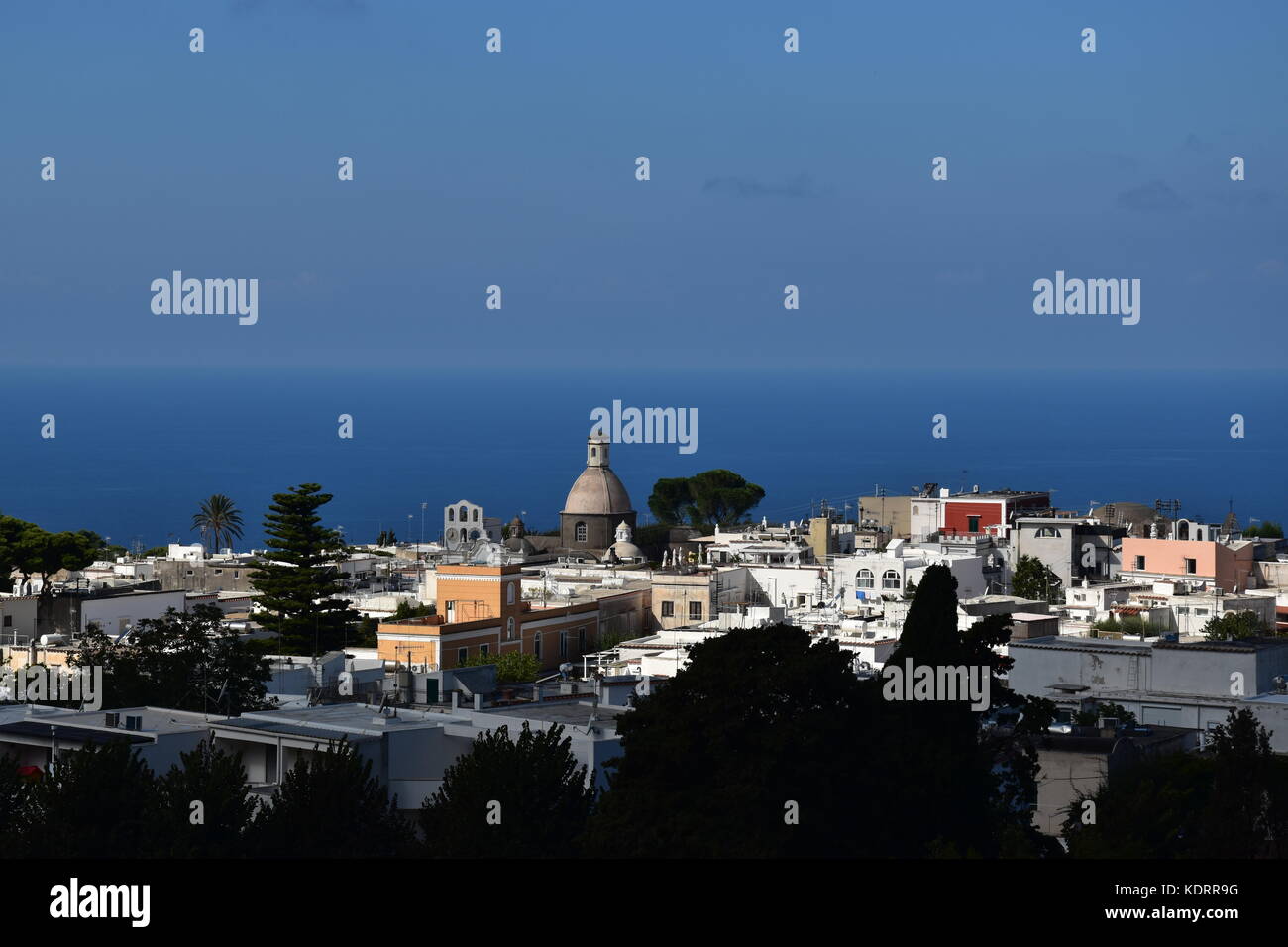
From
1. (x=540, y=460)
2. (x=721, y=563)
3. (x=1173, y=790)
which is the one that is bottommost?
(x=1173, y=790)

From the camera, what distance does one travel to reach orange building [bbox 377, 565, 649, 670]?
31.6m

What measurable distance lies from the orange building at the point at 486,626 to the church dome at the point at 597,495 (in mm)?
17943

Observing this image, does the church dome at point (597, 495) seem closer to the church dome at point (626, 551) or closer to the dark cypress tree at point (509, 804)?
the church dome at point (626, 551)

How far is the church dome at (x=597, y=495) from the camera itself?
56.3 metres

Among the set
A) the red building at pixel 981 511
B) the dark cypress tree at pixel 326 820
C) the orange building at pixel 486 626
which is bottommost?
the dark cypress tree at pixel 326 820

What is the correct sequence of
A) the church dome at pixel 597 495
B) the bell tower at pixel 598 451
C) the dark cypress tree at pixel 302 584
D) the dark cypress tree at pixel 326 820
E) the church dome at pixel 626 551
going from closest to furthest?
1. the dark cypress tree at pixel 326 820
2. the dark cypress tree at pixel 302 584
3. the church dome at pixel 626 551
4. the church dome at pixel 597 495
5. the bell tower at pixel 598 451

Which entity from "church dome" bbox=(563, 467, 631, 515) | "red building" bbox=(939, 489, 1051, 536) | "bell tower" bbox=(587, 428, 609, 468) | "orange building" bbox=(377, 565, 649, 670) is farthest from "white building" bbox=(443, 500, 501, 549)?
"orange building" bbox=(377, 565, 649, 670)

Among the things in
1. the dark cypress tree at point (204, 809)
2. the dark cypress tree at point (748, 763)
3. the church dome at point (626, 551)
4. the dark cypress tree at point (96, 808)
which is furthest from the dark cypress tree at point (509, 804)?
the church dome at point (626, 551)

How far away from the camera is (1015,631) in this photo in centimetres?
3052
